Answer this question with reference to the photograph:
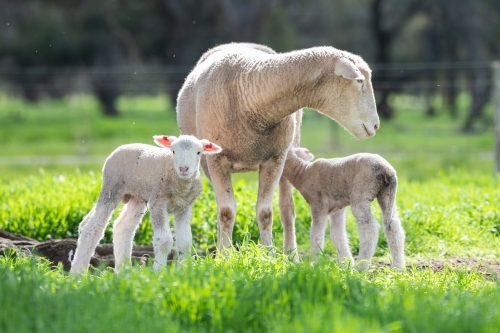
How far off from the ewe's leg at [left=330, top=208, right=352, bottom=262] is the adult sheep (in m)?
0.48

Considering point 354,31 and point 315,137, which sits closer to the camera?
point 315,137

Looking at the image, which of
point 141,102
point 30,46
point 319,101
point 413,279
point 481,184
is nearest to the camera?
point 413,279

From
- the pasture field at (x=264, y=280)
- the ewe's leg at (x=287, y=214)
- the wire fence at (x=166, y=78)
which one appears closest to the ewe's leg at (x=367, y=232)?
the pasture field at (x=264, y=280)

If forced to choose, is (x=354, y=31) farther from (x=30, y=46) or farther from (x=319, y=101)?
(x=319, y=101)

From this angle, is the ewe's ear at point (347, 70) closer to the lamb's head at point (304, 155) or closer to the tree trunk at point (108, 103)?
the lamb's head at point (304, 155)

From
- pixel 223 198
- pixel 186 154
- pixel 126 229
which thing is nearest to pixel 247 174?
pixel 223 198

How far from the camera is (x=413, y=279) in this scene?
5715mm

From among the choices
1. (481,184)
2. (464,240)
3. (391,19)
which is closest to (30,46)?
(391,19)

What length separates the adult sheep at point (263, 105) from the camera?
6418mm

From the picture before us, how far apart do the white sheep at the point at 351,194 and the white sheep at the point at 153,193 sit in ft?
3.32


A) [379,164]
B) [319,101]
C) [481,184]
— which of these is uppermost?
[319,101]

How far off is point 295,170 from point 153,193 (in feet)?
5.03

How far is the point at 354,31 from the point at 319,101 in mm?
35039

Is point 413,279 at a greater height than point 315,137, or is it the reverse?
point 413,279
